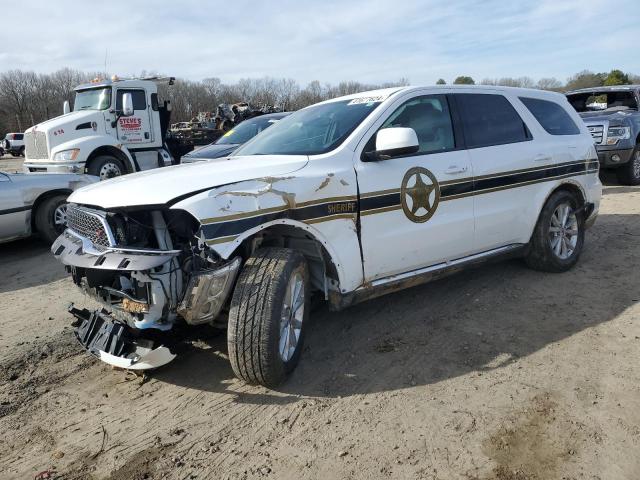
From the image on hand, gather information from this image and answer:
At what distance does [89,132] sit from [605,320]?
11410 mm

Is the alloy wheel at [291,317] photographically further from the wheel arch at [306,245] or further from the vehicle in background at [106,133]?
the vehicle in background at [106,133]

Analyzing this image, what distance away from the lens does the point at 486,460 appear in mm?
2527

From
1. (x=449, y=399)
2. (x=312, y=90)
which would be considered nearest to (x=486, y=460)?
(x=449, y=399)

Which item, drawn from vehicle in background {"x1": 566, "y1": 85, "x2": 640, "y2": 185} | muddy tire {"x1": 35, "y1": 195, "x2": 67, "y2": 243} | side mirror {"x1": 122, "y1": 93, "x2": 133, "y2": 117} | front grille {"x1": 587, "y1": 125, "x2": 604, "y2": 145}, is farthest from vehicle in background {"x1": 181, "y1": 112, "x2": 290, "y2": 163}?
vehicle in background {"x1": 566, "y1": 85, "x2": 640, "y2": 185}

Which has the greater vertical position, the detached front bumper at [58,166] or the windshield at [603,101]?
the windshield at [603,101]

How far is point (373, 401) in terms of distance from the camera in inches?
121

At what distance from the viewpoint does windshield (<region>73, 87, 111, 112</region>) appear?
1222cm

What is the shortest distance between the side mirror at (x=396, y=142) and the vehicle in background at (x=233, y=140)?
5266 millimetres

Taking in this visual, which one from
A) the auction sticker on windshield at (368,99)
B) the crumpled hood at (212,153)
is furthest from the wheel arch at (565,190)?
the crumpled hood at (212,153)

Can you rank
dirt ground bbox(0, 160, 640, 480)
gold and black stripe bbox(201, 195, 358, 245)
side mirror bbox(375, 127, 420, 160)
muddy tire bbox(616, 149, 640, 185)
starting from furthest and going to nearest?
muddy tire bbox(616, 149, 640, 185) < side mirror bbox(375, 127, 420, 160) < gold and black stripe bbox(201, 195, 358, 245) < dirt ground bbox(0, 160, 640, 480)

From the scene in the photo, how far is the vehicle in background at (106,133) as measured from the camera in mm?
11188

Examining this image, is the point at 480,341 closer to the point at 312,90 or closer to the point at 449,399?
the point at 449,399

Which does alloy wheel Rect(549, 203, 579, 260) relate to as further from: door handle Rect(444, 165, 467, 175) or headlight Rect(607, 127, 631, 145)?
headlight Rect(607, 127, 631, 145)

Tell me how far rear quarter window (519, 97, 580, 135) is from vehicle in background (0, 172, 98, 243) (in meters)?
5.84
